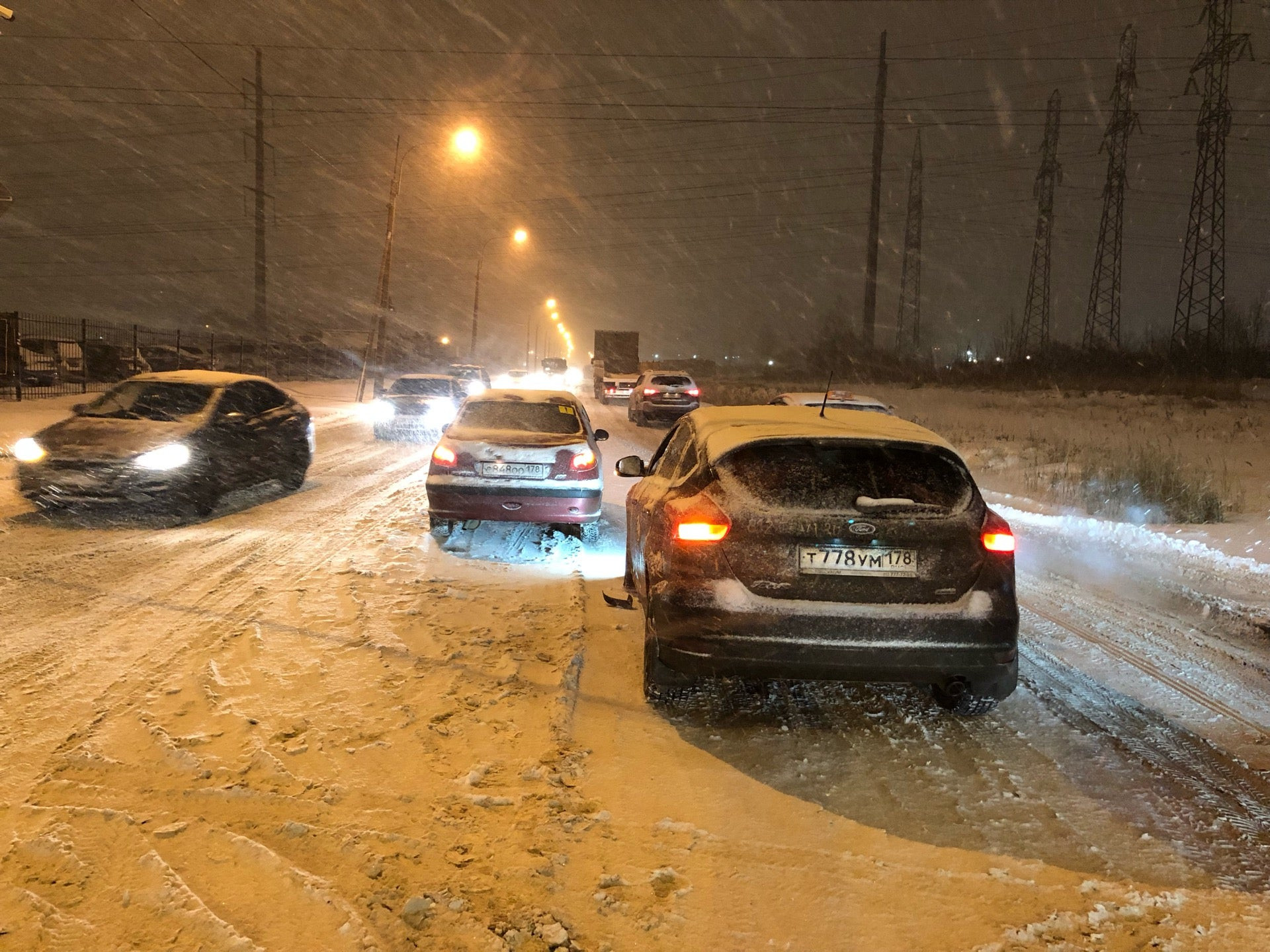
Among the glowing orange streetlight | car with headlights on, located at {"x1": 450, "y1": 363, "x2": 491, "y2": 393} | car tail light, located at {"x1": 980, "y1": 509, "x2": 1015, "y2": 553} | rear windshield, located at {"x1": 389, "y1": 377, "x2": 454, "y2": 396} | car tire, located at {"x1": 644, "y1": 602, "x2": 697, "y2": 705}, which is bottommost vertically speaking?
car tire, located at {"x1": 644, "y1": 602, "x2": 697, "y2": 705}

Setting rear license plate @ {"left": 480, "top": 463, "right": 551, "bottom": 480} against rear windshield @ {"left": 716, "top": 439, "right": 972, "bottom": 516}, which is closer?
rear windshield @ {"left": 716, "top": 439, "right": 972, "bottom": 516}

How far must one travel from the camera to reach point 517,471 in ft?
29.2

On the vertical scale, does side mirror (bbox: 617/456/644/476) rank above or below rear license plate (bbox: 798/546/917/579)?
above

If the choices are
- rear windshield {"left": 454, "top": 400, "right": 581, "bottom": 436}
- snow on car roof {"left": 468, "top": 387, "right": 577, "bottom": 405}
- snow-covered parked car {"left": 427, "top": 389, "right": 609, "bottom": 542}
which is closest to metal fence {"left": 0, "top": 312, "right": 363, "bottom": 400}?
snow on car roof {"left": 468, "top": 387, "right": 577, "bottom": 405}

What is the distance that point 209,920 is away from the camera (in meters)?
2.85

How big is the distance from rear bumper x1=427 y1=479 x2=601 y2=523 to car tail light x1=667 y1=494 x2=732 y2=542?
4492 millimetres

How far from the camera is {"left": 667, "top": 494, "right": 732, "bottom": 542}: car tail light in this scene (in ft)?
14.4

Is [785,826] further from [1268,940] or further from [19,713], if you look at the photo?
[19,713]

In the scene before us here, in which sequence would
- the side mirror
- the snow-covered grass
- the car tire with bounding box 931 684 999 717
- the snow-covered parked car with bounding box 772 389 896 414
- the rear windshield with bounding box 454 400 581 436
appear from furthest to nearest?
the snow-covered parked car with bounding box 772 389 896 414
the snow-covered grass
the rear windshield with bounding box 454 400 581 436
the side mirror
the car tire with bounding box 931 684 999 717

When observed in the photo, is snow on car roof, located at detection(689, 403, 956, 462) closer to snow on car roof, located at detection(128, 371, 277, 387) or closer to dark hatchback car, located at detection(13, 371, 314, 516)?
dark hatchback car, located at detection(13, 371, 314, 516)

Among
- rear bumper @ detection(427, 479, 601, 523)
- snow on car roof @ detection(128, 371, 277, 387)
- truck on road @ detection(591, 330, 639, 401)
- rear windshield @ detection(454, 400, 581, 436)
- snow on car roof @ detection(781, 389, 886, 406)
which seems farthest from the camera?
truck on road @ detection(591, 330, 639, 401)

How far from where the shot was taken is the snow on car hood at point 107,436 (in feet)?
31.5

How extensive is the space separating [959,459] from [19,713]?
4.77 metres

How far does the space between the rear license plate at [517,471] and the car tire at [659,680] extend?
13.8 feet
